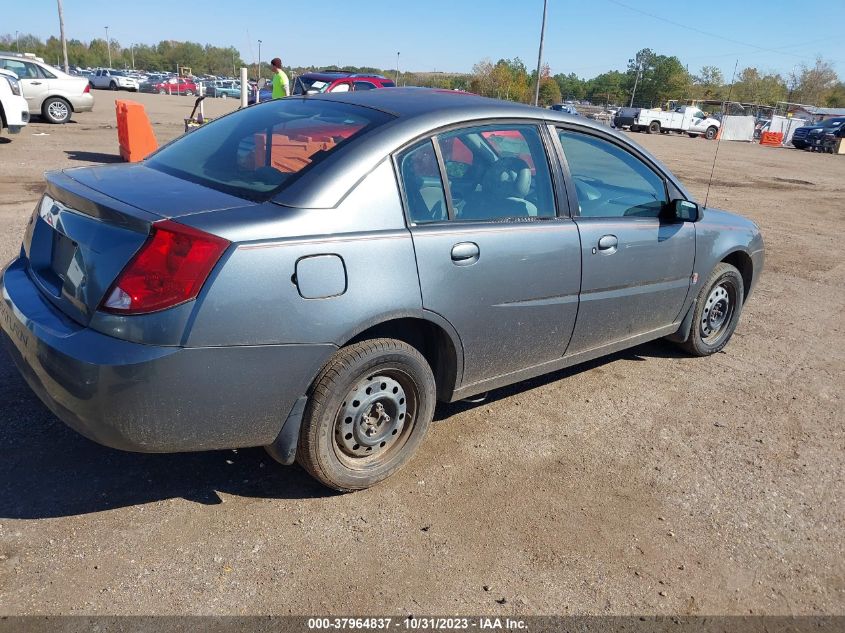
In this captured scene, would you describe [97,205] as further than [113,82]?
No

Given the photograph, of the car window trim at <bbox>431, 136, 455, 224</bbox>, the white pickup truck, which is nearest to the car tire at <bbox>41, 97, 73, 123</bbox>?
the car window trim at <bbox>431, 136, 455, 224</bbox>

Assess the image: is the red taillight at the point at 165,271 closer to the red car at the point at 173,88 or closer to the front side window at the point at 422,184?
the front side window at the point at 422,184

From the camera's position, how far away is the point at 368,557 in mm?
2771

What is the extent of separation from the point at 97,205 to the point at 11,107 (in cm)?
1281

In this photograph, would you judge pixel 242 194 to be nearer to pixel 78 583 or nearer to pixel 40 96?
pixel 78 583

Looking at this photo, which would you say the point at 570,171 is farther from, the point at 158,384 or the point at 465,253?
the point at 158,384

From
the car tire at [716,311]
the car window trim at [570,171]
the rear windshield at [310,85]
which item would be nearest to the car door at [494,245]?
the car window trim at [570,171]

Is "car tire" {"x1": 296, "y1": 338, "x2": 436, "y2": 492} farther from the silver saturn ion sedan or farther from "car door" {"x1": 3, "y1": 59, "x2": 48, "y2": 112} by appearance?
"car door" {"x1": 3, "y1": 59, "x2": 48, "y2": 112}

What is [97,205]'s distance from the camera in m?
2.71

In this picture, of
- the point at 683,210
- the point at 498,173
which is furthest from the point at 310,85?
the point at 498,173

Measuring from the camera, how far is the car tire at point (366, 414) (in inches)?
113

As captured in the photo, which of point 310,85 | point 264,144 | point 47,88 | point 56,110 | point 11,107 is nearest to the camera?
point 264,144

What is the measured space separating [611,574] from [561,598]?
29cm

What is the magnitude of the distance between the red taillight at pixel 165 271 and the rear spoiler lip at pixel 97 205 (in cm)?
9
